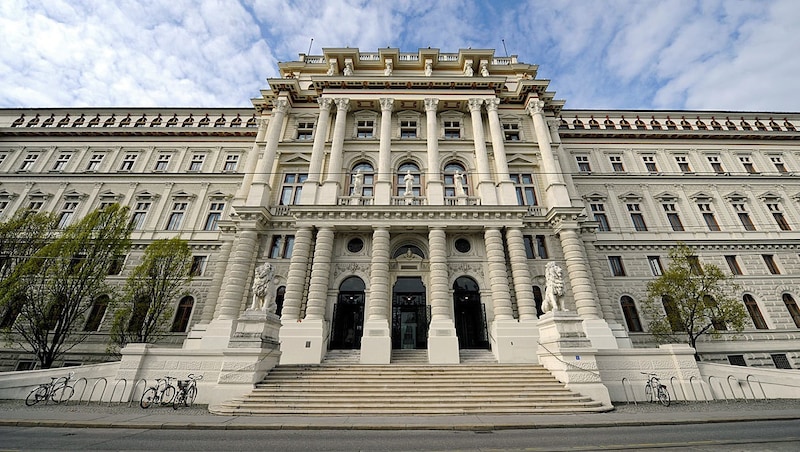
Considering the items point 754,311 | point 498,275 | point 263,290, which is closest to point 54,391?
point 263,290

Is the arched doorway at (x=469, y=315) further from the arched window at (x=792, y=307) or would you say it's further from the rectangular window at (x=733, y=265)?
the arched window at (x=792, y=307)

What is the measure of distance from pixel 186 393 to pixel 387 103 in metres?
22.1

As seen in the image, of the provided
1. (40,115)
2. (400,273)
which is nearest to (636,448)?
(400,273)

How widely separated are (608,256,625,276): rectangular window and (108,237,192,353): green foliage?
1223 inches

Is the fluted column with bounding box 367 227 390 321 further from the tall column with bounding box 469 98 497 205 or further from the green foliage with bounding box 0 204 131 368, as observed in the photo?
the green foliage with bounding box 0 204 131 368

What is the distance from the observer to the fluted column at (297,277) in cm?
1786

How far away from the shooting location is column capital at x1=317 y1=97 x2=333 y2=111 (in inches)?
990

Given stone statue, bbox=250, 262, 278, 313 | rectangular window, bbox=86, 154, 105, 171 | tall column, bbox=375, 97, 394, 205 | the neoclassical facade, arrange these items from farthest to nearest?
rectangular window, bbox=86, 154, 105, 171, tall column, bbox=375, 97, 394, 205, the neoclassical facade, stone statue, bbox=250, 262, 278, 313

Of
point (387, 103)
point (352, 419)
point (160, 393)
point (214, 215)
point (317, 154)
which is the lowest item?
point (352, 419)

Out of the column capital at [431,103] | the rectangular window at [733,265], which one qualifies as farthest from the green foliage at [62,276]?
the rectangular window at [733,265]

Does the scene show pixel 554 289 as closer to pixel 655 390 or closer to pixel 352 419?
pixel 655 390

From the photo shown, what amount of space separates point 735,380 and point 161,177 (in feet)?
131

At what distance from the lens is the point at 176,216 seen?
26.7 m

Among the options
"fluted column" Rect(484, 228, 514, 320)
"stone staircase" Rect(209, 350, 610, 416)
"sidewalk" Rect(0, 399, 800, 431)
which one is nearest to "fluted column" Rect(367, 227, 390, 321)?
"stone staircase" Rect(209, 350, 610, 416)
